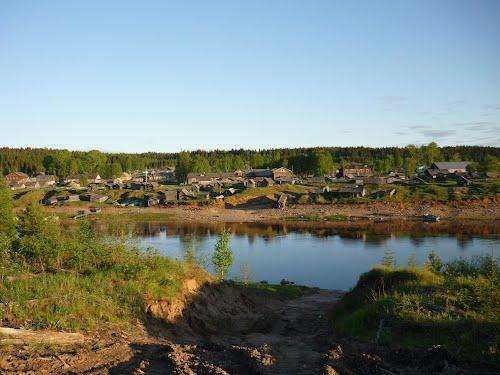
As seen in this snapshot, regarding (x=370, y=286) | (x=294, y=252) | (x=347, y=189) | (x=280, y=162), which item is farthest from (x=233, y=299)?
(x=280, y=162)

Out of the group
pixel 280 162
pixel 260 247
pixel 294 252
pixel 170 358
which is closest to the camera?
pixel 170 358

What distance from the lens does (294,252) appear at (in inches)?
2032

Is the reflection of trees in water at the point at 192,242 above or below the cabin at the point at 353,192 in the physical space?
below

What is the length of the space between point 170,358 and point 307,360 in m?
3.20

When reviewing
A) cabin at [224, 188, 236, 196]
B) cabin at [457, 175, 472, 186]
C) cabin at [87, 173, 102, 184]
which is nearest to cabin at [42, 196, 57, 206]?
cabin at [87, 173, 102, 184]

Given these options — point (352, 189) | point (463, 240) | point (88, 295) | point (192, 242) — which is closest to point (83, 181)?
point (352, 189)

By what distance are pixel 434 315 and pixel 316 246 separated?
42239mm

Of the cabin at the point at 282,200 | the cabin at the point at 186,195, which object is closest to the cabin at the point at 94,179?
the cabin at the point at 186,195

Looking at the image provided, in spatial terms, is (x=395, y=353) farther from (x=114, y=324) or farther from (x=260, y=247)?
(x=260, y=247)

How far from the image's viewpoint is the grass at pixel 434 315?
11.0 meters

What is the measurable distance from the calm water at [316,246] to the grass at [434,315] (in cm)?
2061

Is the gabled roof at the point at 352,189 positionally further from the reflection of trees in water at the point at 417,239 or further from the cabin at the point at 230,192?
the reflection of trees in water at the point at 417,239

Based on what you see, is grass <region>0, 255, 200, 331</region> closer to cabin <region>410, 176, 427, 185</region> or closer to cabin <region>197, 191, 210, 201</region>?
cabin <region>197, 191, 210, 201</region>

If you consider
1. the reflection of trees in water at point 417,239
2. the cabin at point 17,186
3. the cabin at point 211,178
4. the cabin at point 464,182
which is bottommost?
the reflection of trees in water at point 417,239
